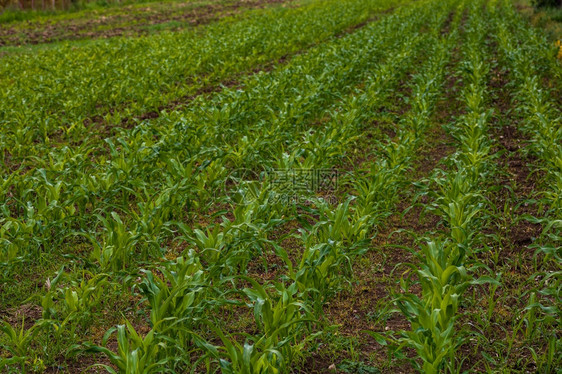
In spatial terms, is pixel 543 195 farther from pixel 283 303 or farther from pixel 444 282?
pixel 283 303

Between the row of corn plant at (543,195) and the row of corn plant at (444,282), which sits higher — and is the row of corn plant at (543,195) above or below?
below

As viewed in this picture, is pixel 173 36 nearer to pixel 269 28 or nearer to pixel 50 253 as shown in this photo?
pixel 269 28

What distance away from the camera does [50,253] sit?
5094mm

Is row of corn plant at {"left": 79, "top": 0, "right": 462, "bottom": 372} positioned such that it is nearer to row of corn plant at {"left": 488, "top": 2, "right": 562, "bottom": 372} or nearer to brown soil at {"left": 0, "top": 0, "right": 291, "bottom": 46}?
row of corn plant at {"left": 488, "top": 2, "right": 562, "bottom": 372}

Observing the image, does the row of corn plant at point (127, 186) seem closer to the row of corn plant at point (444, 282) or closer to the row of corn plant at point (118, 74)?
the row of corn plant at point (118, 74)

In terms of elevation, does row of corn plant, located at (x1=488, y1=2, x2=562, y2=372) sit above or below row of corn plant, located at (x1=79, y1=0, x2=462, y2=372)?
below

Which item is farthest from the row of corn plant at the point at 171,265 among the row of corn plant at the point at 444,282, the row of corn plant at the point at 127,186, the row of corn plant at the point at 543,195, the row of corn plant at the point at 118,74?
the row of corn plant at the point at 118,74

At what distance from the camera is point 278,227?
5.64 meters

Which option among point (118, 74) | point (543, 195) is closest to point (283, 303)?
point (543, 195)

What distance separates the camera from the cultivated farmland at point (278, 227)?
368cm

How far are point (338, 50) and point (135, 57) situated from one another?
469 cm

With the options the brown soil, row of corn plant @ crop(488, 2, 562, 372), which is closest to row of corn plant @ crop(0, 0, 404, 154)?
the brown soil

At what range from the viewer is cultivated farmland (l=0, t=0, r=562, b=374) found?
3.68 m

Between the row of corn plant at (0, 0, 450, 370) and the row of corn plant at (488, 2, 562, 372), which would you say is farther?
the row of corn plant at (488, 2, 562, 372)
